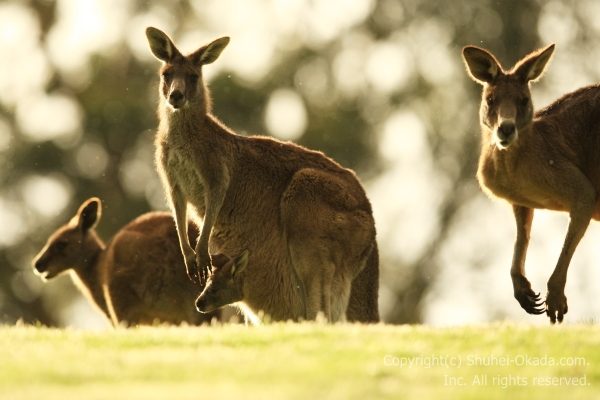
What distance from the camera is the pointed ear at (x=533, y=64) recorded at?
1195 cm

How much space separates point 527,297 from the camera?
1156cm

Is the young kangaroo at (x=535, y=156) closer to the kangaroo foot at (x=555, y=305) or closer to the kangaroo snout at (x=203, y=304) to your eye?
the kangaroo foot at (x=555, y=305)

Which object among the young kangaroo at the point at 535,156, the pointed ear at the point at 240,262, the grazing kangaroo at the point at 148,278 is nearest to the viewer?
the young kangaroo at the point at 535,156

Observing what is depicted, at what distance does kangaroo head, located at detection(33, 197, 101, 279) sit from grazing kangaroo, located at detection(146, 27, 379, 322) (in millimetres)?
4785

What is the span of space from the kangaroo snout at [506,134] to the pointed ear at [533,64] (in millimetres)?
712

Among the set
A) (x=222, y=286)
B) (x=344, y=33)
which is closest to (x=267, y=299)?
(x=222, y=286)

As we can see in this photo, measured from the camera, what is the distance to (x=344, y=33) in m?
30.4

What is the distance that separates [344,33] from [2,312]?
8448mm

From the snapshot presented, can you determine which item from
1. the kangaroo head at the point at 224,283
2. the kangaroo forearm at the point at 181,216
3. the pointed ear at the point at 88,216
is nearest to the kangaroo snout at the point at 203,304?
the kangaroo head at the point at 224,283

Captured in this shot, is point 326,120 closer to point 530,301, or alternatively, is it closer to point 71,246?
point 71,246

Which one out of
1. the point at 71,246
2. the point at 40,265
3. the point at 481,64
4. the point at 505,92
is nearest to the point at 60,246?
the point at 71,246

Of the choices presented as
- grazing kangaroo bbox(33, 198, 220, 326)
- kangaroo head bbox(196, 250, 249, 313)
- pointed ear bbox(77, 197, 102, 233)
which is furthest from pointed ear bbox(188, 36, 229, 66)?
pointed ear bbox(77, 197, 102, 233)

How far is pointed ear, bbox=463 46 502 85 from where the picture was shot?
473 inches

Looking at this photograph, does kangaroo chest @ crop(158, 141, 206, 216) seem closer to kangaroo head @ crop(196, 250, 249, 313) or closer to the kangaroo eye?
kangaroo head @ crop(196, 250, 249, 313)
